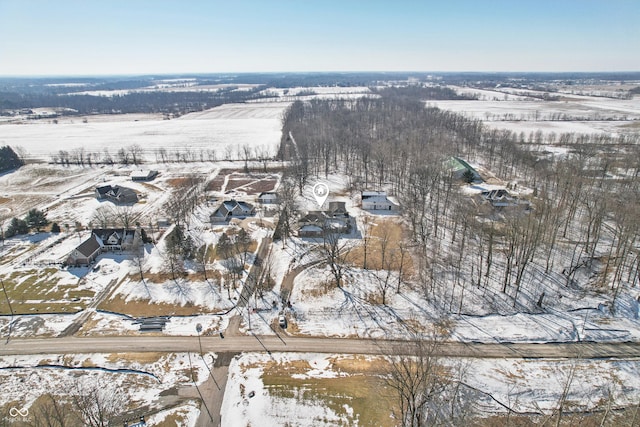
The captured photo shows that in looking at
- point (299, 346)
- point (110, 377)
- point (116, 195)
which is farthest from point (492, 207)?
point (116, 195)

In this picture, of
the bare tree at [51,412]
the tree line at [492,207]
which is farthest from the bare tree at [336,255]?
the bare tree at [51,412]

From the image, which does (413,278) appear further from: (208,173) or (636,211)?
(208,173)

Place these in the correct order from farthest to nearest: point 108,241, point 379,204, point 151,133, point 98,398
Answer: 1. point 151,133
2. point 379,204
3. point 108,241
4. point 98,398

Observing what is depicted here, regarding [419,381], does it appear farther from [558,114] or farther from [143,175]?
[558,114]

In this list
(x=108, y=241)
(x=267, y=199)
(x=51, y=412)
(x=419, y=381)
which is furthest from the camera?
(x=267, y=199)

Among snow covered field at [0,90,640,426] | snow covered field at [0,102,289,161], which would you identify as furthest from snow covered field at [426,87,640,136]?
snow covered field at [0,90,640,426]

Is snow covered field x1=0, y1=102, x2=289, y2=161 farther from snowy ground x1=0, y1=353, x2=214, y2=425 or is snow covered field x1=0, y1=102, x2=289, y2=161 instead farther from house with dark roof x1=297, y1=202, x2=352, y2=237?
snowy ground x1=0, y1=353, x2=214, y2=425
